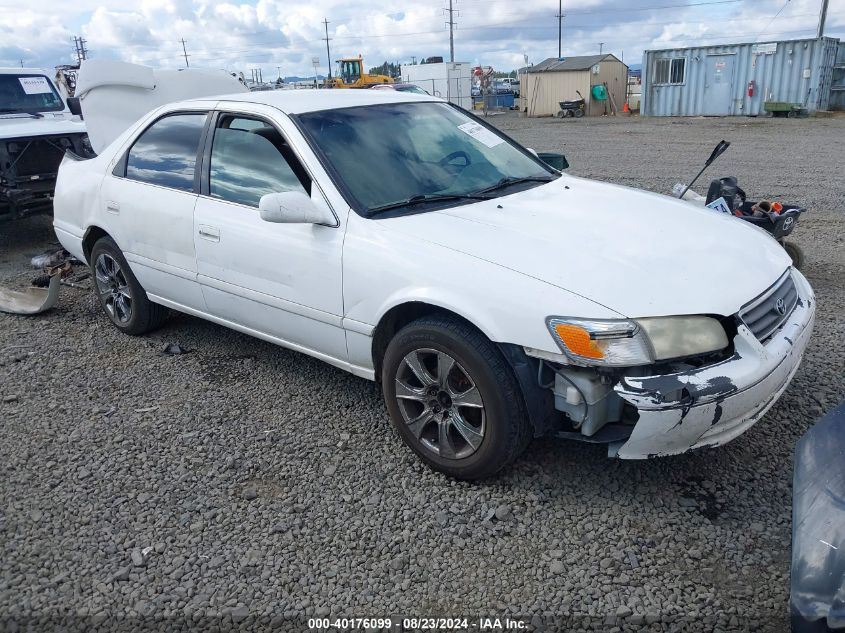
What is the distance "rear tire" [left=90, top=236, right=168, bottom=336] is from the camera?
190 inches

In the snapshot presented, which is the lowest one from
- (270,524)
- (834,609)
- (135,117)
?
(270,524)

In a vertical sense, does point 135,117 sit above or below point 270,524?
above

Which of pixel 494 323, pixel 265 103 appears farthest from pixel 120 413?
pixel 494 323

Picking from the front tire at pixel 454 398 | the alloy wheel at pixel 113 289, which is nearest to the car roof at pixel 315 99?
the alloy wheel at pixel 113 289

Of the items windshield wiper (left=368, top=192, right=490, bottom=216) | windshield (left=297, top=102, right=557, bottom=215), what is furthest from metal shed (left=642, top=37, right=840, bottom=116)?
windshield wiper (left=368, top=192, right=490, bottom=216)

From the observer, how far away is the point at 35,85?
9.56 meters

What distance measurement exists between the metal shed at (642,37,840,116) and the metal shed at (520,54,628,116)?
4.10 meters

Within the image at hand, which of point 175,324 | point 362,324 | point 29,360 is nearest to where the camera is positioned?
point 362,324

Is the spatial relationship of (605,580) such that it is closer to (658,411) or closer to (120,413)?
(658,411)

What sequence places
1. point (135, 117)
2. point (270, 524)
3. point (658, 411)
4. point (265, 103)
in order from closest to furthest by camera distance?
point (658, 411), point (270, 524), point (265, 103), point (135, 117)

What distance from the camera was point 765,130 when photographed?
62.6 ft

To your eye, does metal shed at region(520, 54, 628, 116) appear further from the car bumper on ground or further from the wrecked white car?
the car bumper on ground

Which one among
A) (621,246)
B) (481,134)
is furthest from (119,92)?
(621,246)

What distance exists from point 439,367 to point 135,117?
15.9ft
